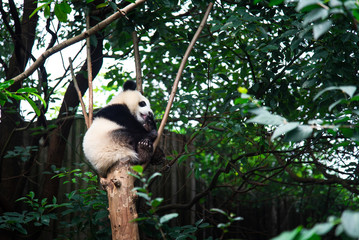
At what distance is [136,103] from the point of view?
362 centimetres

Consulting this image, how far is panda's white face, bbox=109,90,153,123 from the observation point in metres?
3.55

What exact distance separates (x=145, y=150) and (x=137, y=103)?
676 millimetres


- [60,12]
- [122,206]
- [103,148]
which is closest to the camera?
[122,206]

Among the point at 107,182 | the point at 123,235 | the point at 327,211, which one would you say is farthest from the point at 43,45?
the point at 327,211

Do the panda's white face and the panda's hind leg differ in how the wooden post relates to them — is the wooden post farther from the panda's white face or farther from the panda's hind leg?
the panda's white face

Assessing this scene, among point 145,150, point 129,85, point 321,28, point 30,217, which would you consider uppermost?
point 129,85

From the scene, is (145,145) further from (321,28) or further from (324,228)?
(324,228)

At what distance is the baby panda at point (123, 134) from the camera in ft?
9.83

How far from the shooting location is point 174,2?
3285mm

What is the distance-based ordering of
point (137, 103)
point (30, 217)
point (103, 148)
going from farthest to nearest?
point (137, 103) → point (30, 217) → point (103, 148)

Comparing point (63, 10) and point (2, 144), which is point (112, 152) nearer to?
point (63, 10)

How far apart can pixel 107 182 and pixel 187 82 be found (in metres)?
2.55

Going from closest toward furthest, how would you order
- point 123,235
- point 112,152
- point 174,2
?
point 123,235 < point 112,152 < point 174,2

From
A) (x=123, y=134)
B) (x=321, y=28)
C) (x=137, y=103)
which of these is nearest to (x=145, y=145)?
(x=123, y=134)
